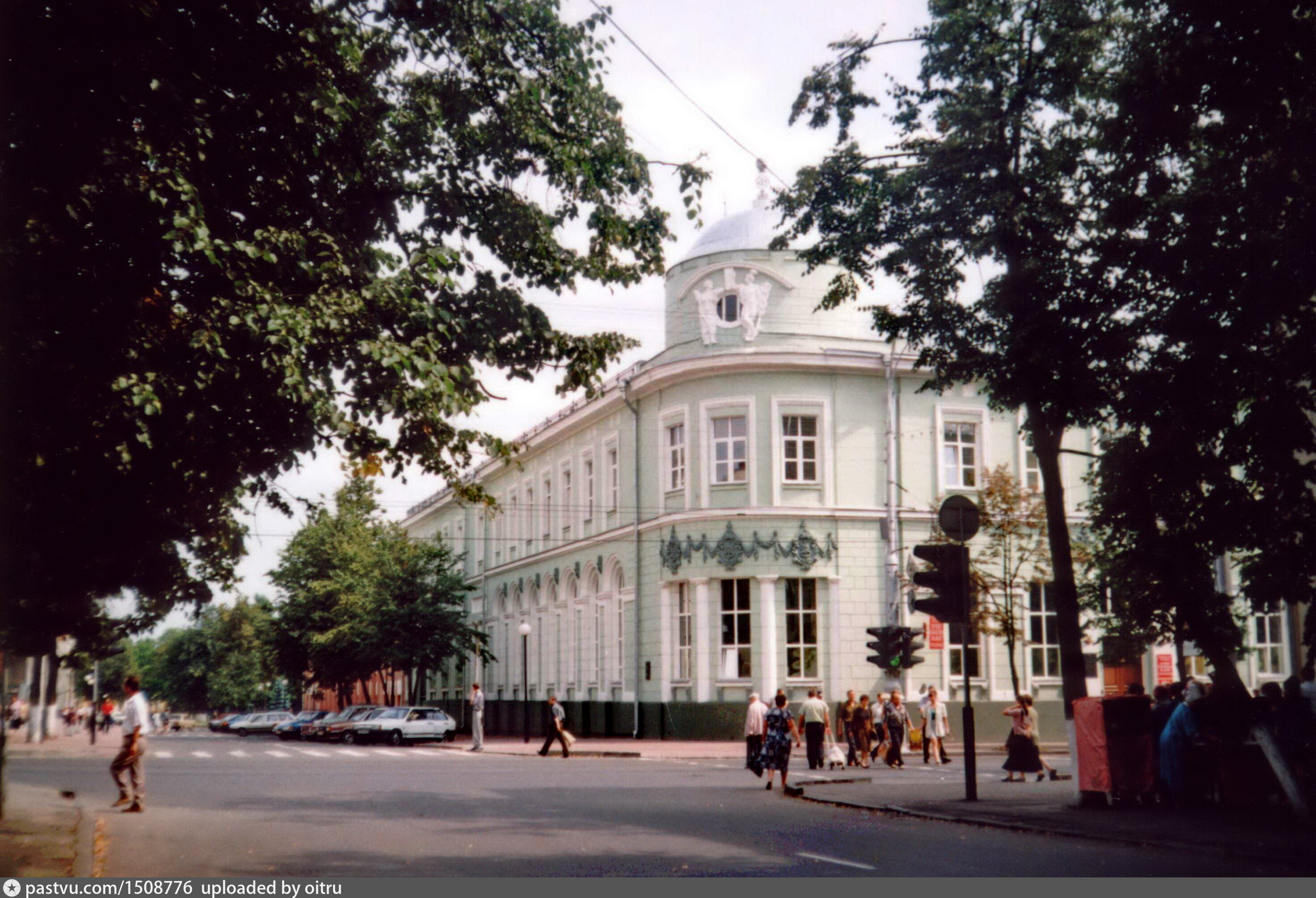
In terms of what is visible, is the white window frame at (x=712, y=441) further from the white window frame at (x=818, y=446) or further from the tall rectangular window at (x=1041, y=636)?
the tall rectangular window at (x=1041, y=636)

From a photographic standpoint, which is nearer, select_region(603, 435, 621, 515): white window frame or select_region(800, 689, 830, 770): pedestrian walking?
select_region(800, 689, 830, 770): pedestrian walking

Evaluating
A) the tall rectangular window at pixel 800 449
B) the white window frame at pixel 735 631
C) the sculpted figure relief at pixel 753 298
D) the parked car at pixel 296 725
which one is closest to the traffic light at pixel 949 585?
the white window frame at pixel 735 631

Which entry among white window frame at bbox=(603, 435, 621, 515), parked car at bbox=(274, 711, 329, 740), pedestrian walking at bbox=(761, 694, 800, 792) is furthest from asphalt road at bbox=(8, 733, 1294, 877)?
parked car at bbox=(274, 711, 329, 740)

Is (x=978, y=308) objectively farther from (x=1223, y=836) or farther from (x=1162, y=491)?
(x=1223, y=836)

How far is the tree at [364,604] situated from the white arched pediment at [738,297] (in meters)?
14.8

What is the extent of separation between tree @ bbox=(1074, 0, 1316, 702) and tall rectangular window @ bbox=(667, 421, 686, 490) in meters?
26.5

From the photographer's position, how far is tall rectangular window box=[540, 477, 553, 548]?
53.5 meters

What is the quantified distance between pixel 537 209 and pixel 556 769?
15.8 m

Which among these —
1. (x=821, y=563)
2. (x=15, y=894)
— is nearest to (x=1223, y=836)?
(x=15, y=894)

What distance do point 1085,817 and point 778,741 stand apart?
6.40 meters

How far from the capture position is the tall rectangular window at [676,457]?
1654 inches

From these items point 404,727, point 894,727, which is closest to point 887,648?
point 894,727

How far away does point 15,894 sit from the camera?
9.03 m

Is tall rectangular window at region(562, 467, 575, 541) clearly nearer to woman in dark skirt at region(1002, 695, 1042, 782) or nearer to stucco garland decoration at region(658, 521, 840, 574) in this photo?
stucco garland decoration at region(658, 521, 840, 574)
